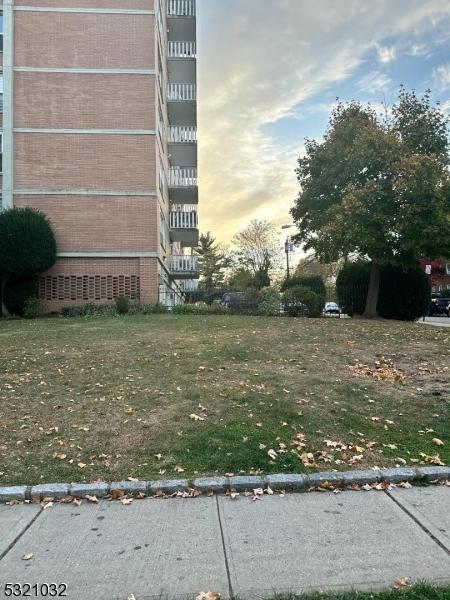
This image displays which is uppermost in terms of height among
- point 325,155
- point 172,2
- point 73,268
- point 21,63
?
point 172,2

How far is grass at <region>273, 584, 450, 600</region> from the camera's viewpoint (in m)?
2.66

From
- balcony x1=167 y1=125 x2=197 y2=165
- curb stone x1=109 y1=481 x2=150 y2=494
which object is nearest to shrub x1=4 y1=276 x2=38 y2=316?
balcony x1=167 y1=125 x2=197 y2=165

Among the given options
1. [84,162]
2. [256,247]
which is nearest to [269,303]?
[84,162]

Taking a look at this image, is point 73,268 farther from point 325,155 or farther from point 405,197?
point 405,197

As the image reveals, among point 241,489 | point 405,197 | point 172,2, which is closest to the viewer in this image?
point 241,489

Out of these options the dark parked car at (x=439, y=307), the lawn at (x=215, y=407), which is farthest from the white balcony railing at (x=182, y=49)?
the dark parked car at (x=439, y=307)

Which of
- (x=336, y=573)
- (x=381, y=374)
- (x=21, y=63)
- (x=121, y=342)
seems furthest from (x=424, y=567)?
(x=21, y=63)

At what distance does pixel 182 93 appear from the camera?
27641 mm

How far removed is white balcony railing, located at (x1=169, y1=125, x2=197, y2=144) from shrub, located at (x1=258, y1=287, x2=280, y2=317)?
510 inches

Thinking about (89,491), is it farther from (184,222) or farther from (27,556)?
(184,222)

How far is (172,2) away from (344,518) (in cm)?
3041

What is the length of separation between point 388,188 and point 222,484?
15.4m

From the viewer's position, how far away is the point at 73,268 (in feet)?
68.5

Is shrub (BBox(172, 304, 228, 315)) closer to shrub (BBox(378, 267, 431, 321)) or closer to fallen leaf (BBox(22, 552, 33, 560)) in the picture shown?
shrub (BBox(378, 267, 431, 321))
